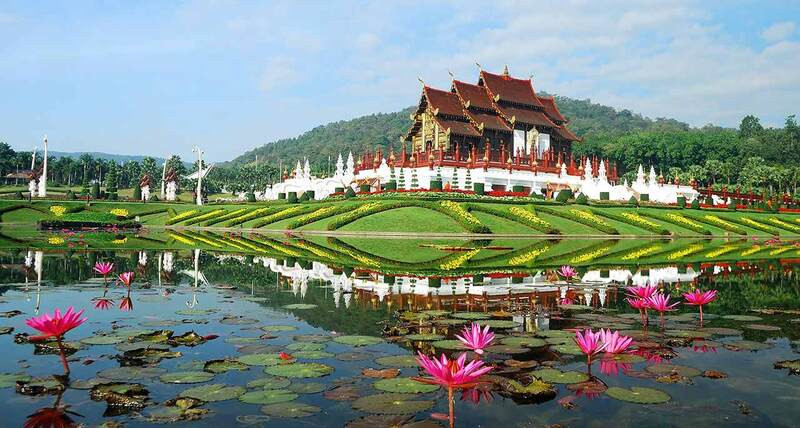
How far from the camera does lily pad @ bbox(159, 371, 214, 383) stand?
25.3 ft

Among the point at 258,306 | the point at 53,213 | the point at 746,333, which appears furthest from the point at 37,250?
the point at 53,213

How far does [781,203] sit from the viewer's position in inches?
2589

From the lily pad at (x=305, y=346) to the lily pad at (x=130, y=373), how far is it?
6.85 ft

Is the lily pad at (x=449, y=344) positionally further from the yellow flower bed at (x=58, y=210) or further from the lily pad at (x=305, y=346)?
the yellow flower bed at (x=58, y=210)

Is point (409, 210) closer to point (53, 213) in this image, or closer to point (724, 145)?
point (53, 213)

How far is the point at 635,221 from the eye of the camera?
46844mm

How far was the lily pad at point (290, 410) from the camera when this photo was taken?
21.6 ft

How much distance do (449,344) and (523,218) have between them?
36.0m

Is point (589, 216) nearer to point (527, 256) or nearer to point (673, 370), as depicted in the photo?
point (527, 256)

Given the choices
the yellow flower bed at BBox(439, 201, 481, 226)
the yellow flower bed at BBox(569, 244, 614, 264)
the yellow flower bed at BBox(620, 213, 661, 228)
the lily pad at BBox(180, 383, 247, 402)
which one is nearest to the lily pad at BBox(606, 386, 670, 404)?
the lily pad at BBox(180, 383, 247, 402)

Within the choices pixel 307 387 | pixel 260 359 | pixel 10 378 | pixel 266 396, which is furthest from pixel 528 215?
pixel 10 378

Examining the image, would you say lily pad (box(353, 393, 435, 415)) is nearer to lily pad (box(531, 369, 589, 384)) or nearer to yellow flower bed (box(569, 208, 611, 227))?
lily pad (box(531, 369, 589, 384))

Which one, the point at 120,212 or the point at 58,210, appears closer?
the point at 58,210

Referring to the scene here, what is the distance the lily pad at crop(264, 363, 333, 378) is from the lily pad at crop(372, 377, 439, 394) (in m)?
0.94
